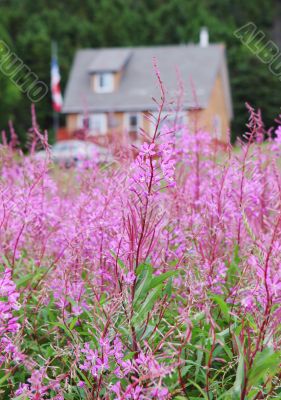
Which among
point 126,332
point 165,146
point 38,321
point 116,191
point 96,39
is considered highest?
point 96,39

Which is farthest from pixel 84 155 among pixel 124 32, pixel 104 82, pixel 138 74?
pixel 124 32

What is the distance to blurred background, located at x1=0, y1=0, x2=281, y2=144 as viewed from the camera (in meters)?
52.4

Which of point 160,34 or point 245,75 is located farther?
point 160,34

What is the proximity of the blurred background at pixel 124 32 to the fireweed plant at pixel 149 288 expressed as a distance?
44.4 m

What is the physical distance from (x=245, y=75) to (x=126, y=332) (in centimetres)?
5518

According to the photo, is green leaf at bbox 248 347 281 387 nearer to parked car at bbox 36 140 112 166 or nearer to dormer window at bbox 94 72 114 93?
parked car at bbox 36 140 112 166

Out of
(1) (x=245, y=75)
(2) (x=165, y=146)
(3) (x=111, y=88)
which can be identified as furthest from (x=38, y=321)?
(1) (x=245, y=75)

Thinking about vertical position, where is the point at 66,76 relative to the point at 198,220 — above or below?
above

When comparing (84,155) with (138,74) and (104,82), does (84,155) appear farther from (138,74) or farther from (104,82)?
(138,74)

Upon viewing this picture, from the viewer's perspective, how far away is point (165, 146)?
8.63 ft

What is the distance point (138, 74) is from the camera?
156 feet

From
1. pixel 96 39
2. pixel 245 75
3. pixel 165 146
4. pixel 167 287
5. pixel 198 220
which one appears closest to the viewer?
pixel 165 146

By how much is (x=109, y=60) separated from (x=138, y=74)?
223 centimetres

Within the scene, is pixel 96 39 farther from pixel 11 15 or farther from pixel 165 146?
pixel 165 146
